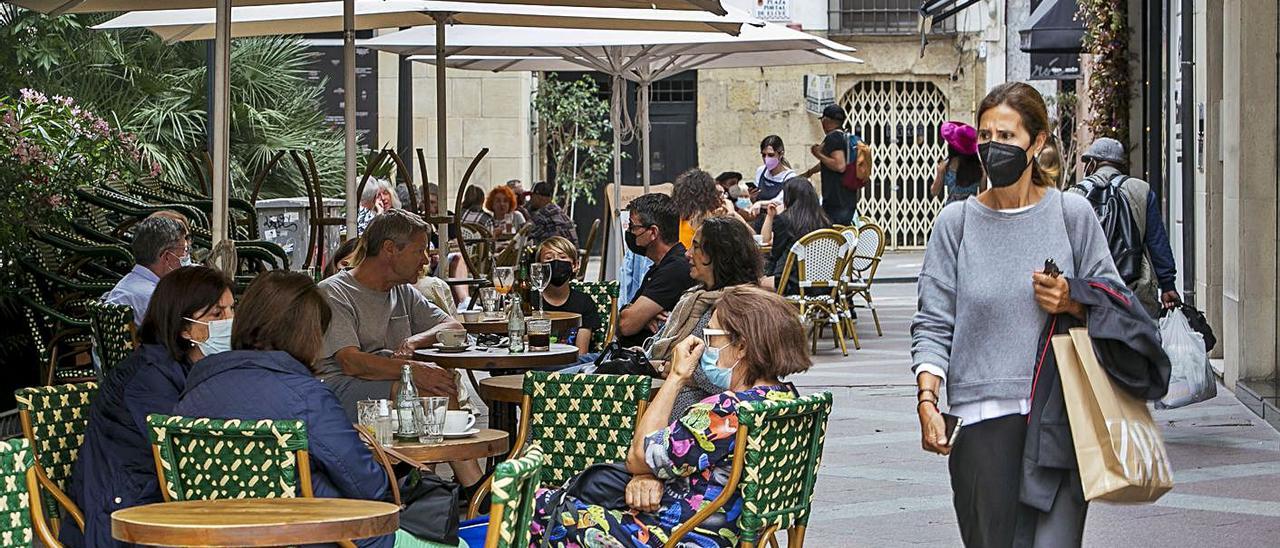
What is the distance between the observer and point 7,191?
9766 mm

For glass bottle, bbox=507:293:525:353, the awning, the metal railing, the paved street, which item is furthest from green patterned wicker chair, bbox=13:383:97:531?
the metal railing

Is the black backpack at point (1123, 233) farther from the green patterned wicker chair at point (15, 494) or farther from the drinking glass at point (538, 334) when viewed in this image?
the green patterned wicker chair at point (15, 494)

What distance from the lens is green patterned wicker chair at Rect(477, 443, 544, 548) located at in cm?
382

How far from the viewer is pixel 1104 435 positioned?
4.29 m

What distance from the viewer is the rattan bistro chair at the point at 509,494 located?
382 cm

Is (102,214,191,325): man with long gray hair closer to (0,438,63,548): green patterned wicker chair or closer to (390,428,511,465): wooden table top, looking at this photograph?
(390,428,511,465): wooden table top

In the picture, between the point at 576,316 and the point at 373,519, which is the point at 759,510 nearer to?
the point at 373,519

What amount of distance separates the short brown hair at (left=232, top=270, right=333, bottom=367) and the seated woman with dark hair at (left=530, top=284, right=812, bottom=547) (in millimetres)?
864

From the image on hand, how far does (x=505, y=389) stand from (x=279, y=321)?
5.90 ft

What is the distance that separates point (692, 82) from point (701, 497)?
26.4m

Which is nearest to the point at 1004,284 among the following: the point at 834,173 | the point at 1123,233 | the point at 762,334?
the point at 762,334

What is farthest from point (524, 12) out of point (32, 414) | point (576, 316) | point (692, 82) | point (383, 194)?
point (692, 82)

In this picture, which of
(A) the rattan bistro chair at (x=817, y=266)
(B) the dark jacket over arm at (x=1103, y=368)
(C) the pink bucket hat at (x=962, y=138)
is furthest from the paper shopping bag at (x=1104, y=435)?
(A) the rattan bistro chair at (x=817, y=266)

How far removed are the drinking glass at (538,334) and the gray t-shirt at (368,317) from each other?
0.58 m
